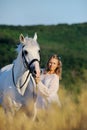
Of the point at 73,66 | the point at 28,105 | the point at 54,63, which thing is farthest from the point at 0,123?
the point at 73,66

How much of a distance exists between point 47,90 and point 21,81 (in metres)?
0.51

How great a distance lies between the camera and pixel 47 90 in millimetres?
9547

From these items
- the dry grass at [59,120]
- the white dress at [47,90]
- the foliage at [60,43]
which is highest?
the dry grass at [59,120]

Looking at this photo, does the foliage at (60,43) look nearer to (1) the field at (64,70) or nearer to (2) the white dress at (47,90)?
(1) the field at (64,70)

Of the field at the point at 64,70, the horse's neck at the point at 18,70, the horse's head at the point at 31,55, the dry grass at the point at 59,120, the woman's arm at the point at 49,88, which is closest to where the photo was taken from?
the dry grass at the point at 59,120

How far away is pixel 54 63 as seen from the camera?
1013 cm

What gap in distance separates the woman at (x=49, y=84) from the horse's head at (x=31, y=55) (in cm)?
21

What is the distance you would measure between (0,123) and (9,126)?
0.12 metres

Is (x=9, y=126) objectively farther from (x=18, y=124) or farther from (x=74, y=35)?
(x=74, y=35)

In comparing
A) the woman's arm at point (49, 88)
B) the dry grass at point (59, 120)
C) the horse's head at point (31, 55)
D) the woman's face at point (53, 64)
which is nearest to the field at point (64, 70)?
the dry grass at point (59, 120)

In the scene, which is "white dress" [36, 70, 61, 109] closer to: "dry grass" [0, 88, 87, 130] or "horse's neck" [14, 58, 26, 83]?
"horse's neck" [14, 58, 26, 83]

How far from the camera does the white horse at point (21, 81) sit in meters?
9.53

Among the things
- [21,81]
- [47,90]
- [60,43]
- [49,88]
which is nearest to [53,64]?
[49,88]

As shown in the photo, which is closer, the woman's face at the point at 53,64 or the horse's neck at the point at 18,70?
the horse's neck at the point at 18,70
